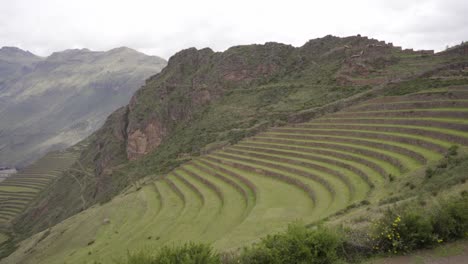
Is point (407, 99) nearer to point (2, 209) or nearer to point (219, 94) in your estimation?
point (219, 94)

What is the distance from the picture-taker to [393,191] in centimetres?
1373

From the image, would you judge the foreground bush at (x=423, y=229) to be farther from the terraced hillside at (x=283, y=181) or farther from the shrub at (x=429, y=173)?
the terraced hillside at (x=283, y=181)

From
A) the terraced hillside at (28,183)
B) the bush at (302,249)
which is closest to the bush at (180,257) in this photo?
the bush at (302,249)

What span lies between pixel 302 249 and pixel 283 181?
49.9 feet

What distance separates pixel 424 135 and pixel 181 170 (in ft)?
79.8

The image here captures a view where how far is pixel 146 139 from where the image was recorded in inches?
2648

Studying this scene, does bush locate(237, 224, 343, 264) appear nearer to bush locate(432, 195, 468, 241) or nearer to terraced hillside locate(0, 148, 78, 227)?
bush locate(432, 195, 468, 241)

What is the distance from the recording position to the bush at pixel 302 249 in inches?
286

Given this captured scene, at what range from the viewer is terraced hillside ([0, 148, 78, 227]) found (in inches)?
3246

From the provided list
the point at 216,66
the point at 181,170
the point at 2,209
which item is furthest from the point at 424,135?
the point at 2,209

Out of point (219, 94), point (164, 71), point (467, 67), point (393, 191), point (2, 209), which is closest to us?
point (393, 191)

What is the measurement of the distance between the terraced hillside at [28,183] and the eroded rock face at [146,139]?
36.1 m

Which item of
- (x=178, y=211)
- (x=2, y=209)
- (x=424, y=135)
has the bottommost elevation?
(x=2, y=209)

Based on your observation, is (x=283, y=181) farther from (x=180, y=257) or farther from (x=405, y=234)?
(x=180, y=257)
